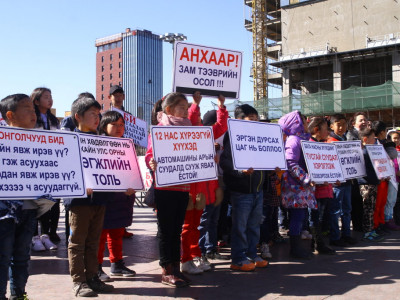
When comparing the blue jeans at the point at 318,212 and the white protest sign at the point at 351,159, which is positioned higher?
the white protest sign at the point at 351,159

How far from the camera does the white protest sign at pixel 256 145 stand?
486cm

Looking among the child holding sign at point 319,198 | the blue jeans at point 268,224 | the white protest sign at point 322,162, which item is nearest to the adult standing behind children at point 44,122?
the blue jeans at point 268,224

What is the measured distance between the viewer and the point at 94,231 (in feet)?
13.6

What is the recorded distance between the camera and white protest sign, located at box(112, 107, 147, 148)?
25.2 feet

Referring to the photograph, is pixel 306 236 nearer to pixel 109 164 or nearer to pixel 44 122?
pixel 109 164

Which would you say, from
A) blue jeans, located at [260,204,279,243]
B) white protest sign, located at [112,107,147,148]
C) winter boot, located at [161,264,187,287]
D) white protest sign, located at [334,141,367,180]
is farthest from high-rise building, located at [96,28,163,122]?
winter boot, located at [161,264,187,287]

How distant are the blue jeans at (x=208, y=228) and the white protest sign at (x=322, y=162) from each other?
1320 millimetres

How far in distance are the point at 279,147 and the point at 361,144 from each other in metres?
2.48

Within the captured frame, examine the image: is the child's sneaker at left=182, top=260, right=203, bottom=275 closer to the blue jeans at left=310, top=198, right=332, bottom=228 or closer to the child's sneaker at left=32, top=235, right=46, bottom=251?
the blue jeans at left=310, top=198, right=332, bottom=228

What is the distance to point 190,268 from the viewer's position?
476cm

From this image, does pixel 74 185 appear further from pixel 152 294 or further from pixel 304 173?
pixel 304 173

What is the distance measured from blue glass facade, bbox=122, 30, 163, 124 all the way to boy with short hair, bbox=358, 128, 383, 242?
128 meters

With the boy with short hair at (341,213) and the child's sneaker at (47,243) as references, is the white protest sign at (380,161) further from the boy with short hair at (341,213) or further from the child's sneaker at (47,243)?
the child's sneaker at (47,243)

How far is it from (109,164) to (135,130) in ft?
12.3
